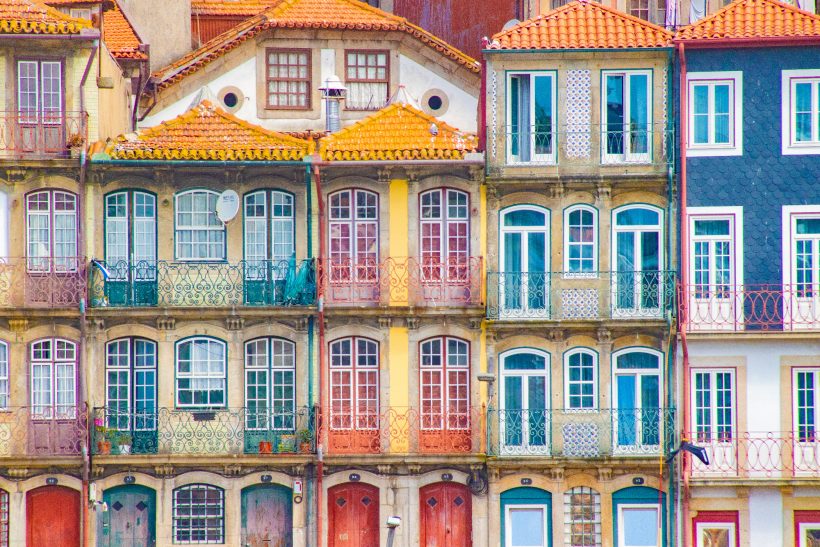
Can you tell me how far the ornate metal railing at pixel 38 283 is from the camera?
45219 millimetres

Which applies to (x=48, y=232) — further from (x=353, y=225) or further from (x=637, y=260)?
(x=637, y=260)

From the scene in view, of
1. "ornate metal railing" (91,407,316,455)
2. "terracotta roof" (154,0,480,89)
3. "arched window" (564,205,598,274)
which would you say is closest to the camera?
"ornate metal railing" (91,407,316,455)

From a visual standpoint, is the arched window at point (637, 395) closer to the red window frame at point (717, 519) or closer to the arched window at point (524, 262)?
the red window frame at point (717, 519)

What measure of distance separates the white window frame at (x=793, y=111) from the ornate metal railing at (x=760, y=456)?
6.26m

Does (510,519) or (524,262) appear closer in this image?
(510,519)

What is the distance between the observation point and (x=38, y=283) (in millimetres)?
45312

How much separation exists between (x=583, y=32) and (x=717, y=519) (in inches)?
441

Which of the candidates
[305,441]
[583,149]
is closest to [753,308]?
[583,149]

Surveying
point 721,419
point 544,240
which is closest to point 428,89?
point 544,240

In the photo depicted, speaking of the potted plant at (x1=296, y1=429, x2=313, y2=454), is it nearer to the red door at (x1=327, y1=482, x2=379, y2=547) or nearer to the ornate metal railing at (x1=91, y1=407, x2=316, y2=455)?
the ornate metal railing at (x1=91, y1=407, x2=316, y2=455)

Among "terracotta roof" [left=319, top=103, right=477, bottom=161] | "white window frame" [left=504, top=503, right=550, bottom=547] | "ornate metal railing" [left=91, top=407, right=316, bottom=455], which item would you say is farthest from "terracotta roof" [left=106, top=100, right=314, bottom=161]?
"white window frame" [left=504, top=503, right=550, bottom=547]

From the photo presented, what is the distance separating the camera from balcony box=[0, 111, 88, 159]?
149 ft

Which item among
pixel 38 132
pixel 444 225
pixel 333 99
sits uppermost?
pixel 333 99

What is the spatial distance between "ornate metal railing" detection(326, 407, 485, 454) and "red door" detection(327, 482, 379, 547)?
3.08 feet
